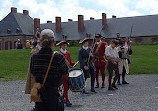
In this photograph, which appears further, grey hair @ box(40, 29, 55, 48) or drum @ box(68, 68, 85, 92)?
drum @ box(68, 68, 85, 92)

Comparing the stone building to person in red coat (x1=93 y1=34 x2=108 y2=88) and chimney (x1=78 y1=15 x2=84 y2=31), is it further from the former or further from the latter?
person in red coat (x1=93 y1=34 x2=108 y2=88)

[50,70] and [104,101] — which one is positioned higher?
[50,70]

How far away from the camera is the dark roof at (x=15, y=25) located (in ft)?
239

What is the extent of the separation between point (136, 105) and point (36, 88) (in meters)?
4.26

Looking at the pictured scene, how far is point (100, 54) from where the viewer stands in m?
11.5

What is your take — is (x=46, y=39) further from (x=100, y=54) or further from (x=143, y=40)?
(x=143, y=40)

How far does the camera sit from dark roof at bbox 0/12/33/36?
239 feet

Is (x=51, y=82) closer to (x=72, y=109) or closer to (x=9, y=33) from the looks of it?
(x=72, y=109)

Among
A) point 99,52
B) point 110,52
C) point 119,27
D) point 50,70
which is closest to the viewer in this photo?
point 50,70

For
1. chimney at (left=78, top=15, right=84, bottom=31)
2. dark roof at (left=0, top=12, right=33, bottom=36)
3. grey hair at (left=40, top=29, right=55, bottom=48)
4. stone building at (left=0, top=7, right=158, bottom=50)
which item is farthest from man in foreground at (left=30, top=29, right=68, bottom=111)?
chimney at (left=78, top=15, right=84, bottom=31)

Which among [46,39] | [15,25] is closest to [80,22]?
[15,25]

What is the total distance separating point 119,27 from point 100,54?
200ft

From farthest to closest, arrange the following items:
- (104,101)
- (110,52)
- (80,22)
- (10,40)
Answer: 1. (80,22)
2. (10,40)
3. (110,52)
4. (104,101)

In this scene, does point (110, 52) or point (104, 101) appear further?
point (110, 52)
